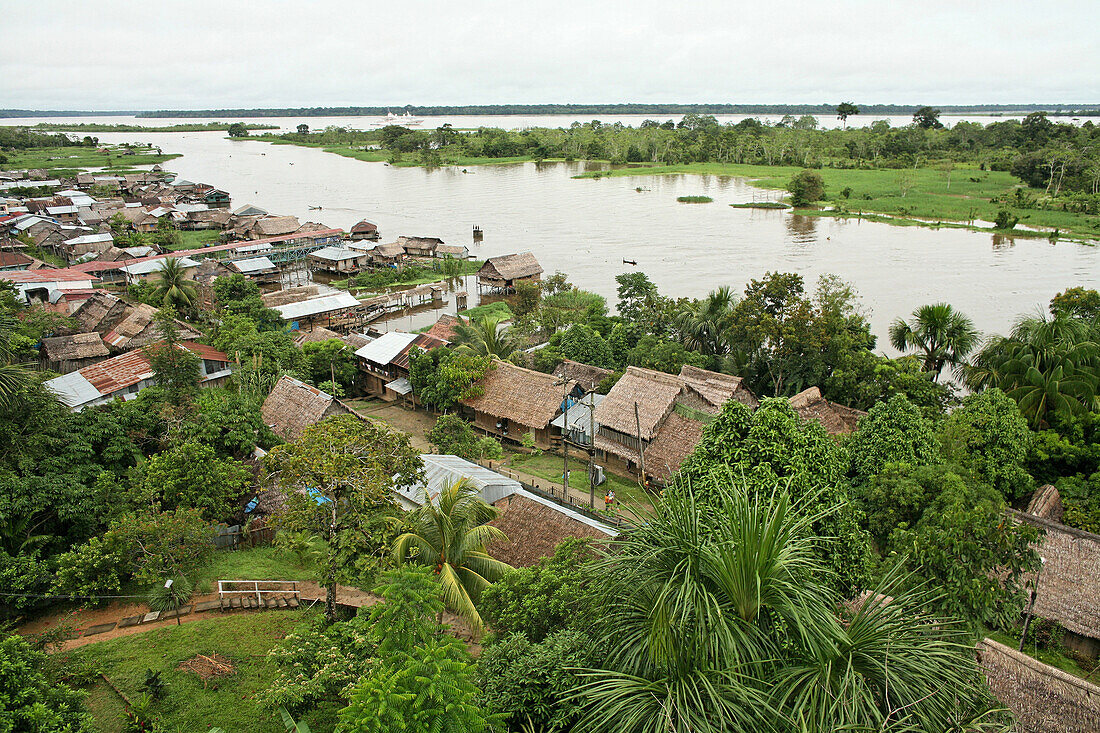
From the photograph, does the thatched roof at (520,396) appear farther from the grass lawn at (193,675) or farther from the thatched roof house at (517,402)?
the grass lawn at (193,675)

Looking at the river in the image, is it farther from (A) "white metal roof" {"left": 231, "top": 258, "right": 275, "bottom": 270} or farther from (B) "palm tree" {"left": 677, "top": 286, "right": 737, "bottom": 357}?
(A) "white metal roof" {"left": 231, "top": 258, "right": 275, "bottom": 270}

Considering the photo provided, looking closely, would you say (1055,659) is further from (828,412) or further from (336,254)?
(336,254)

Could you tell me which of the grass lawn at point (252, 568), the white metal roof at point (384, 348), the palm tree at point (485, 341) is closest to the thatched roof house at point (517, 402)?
the palm tree at point (485, 341)

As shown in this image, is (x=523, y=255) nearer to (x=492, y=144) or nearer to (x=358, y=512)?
(x=358, y=512)

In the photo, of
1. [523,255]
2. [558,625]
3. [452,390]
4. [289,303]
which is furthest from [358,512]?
[523,255]

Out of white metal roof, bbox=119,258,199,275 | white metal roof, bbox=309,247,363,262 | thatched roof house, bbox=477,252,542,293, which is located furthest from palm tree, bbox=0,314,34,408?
white metal roof, bbox=309,247,363,262

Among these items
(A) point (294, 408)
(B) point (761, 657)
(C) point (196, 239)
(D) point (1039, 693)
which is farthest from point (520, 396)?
(C) point (196, 239)
